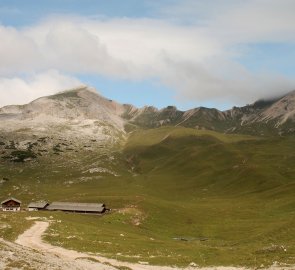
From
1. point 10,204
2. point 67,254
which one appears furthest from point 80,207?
point 67,254

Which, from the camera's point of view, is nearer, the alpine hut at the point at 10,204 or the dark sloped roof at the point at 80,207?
the dark sloped roof at the point at 80,207

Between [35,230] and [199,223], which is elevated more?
[35,230]

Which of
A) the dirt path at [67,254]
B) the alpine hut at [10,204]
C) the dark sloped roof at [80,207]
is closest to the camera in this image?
the dirt path at [67,254]

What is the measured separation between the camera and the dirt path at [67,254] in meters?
47.6

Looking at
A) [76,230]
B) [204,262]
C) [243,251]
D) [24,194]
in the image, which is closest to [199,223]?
[76,230]

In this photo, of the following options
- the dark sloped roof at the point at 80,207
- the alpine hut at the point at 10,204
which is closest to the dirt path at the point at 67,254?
the dark sloped roof at the point at 80,207

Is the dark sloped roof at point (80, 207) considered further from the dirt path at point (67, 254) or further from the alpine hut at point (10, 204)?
the dirt path at point (67, 254)

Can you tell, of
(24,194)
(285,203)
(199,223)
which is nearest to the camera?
(199,223)

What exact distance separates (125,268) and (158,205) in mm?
84969

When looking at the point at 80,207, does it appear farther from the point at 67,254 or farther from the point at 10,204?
the point at 67,254

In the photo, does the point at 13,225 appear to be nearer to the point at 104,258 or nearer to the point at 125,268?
the point at 104,258

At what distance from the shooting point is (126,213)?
122m

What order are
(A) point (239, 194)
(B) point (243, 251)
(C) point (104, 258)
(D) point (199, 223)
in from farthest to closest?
1. (A) point (239, 194)
2. (D) point (199, 223)
3. (B) point (243, 251)
4. (C) point (104, 258)

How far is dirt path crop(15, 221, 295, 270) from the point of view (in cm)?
4756
